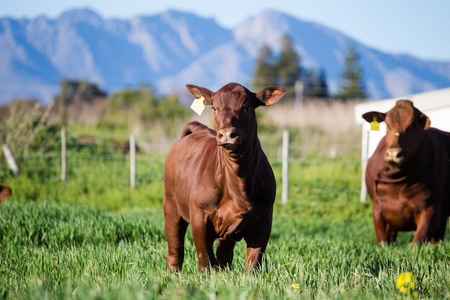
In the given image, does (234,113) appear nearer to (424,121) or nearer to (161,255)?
(161,255)

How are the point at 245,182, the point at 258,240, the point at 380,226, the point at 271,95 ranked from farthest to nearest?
the point at 380,226 → the point at 271,95 → the point at 258,240 → the point at 245,182

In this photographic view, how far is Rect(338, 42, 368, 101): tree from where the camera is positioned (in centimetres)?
5625

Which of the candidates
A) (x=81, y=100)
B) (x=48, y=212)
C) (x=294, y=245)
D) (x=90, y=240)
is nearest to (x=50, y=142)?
(x=48, y=212)

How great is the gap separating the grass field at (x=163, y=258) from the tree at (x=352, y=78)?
45489mm

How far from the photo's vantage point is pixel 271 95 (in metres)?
4.52

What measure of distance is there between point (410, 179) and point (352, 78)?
52.9 metres

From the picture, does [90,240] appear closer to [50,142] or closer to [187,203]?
[187,203]

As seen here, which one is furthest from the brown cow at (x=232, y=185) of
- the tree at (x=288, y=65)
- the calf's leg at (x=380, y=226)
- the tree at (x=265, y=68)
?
the tree at (x=288, y=65)

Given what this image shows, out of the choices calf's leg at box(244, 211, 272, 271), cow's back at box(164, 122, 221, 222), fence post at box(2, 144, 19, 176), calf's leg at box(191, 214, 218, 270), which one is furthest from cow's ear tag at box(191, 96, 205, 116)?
fence post at box(2, 144, 19, 176)

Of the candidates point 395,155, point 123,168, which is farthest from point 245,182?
point 123,168

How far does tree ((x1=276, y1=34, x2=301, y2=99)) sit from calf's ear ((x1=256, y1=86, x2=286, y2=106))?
57.8 metres

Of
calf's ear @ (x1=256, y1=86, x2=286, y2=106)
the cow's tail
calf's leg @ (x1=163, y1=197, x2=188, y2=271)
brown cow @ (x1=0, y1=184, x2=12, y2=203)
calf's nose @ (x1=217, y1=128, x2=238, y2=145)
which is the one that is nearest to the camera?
calf's nose @ (x1=217, y1=128, x2=238, y2=145)

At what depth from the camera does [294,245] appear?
5.93 metres

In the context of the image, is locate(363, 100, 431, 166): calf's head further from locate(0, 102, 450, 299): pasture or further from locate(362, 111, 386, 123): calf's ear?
locate(0, 102, 450, 299): pasture
